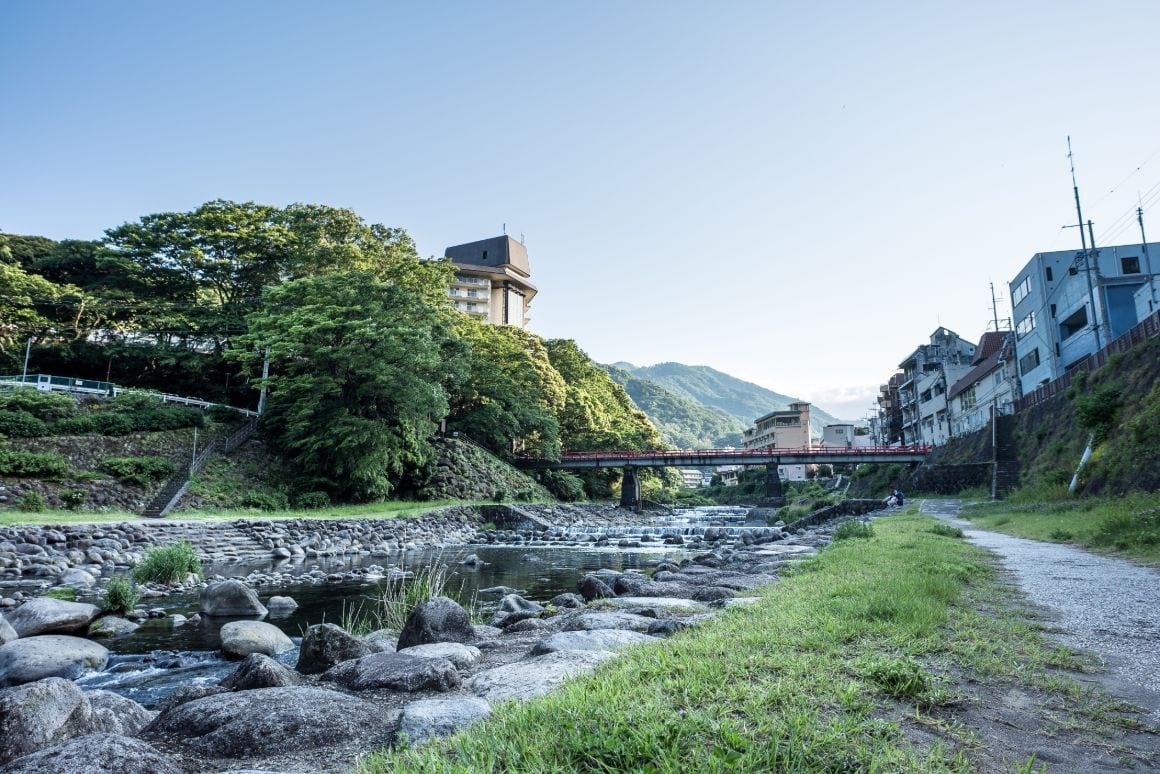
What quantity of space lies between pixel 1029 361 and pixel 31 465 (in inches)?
2125

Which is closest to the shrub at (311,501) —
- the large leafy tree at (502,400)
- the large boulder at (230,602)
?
the large leafy tree at (502,400)

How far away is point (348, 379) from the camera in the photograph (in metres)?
32.3

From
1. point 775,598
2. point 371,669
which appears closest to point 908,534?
point 775,598

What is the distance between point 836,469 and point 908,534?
8145 centimetres

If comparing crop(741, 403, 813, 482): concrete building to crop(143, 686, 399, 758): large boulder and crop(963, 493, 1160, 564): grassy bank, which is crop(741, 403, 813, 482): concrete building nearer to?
crop(963, 493, 1160, 564): grassy bank

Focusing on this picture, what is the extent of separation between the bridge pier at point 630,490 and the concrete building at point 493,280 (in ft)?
120

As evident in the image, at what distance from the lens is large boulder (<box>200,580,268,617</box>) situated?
1096 centimetres

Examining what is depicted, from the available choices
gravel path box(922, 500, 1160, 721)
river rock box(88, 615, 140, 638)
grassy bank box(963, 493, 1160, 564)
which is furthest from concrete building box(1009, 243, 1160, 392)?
river rock box(88, 615, 140, 638)

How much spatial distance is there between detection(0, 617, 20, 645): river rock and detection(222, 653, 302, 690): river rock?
4787 mm

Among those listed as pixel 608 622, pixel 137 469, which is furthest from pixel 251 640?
pixel 137 469

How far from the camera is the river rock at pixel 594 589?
10.4 m

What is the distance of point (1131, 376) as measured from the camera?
22.0 metres

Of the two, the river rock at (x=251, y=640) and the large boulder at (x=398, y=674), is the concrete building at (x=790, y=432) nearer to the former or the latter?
the river rock at (x=251, y=640)

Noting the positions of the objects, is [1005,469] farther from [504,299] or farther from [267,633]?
[504,299]
